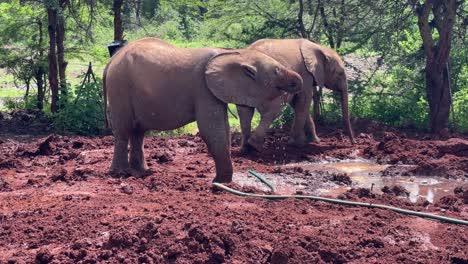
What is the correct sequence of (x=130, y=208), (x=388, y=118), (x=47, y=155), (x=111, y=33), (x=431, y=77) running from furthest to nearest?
(x=111, y=33) → (x=388, y=118) → (x=431, y=77) → (x=47, y=155) → (x=130, y=208)

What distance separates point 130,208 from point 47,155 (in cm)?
541

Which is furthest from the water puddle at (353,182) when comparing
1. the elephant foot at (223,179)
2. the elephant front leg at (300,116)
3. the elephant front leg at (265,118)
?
the elephant front leg at (300,116)

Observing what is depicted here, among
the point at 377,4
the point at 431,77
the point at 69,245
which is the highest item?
the point at 377,4

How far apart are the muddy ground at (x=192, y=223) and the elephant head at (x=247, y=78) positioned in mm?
1248

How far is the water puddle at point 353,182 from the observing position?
1127 centimetres

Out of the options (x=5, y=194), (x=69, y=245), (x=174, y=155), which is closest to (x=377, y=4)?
(x=174, y=155)

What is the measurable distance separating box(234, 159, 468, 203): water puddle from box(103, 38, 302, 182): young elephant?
1.20 m

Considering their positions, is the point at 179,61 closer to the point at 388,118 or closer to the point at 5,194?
the point at 5,194

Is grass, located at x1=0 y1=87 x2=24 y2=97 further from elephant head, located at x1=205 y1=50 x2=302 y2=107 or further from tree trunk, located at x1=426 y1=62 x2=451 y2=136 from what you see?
elephant head, located at x1=205 y1=50 x2=302 y2=107

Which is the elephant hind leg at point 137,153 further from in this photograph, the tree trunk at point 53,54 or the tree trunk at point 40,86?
the tree trunk at point 40,86

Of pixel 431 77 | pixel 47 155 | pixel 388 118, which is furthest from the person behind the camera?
pixel 388 118

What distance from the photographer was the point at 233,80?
10281 mm

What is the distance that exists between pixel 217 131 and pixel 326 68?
5830 millimetres

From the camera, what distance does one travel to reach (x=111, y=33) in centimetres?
2503
